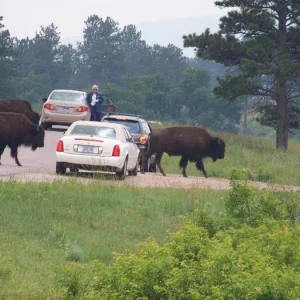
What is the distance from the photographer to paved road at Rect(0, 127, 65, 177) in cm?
2641

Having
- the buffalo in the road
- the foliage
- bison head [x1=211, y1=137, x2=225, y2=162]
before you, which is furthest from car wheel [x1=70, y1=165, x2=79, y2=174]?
the foliage

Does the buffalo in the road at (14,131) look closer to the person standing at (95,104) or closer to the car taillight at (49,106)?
the person standing at (95,104)

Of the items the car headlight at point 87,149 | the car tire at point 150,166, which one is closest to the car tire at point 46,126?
the car tire at point 150,166

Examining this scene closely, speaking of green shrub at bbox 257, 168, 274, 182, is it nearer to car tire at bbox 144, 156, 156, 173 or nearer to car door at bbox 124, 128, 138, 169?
car tire at bbox 144, 156, 156, 173

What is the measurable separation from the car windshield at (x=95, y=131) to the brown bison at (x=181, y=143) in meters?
3.25

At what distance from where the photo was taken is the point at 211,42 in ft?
167

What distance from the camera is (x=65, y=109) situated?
39188mm

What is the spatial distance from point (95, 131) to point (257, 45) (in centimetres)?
2462

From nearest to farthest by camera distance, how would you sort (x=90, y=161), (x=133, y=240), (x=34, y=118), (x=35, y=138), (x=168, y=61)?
(x=133, y=240)
(x=90, y=161)
(x=35, y=138)
(x=34, y=118)
(x=168, y=61)

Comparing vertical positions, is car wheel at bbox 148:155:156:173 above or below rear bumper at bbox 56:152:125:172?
below

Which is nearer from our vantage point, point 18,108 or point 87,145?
point 87,145

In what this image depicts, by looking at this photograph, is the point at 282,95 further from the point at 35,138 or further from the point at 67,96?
the point at 35,138

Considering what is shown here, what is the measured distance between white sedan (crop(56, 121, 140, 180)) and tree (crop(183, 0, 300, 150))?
2410 centimetres

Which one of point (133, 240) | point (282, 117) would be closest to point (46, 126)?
point (282, 117)
